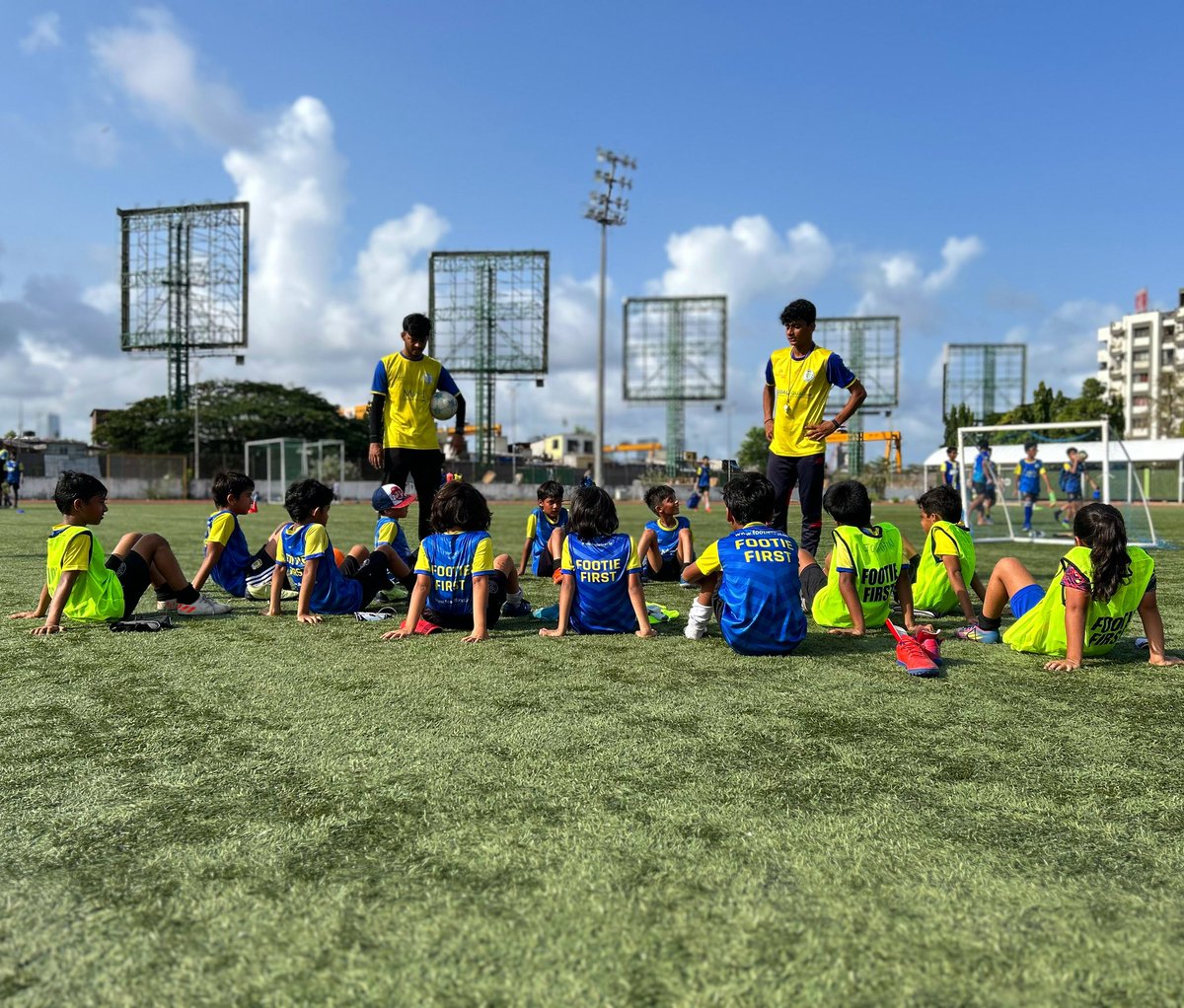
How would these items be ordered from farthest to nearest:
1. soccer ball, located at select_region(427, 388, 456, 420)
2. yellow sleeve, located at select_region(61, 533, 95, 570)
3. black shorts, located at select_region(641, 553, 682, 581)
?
black shorts, located at select_region(641, 553, 682, 581), soccer ball, located at select_region(427, 388, 456, 420), yellow sleeve, located at select_region(61, 533, 95, 570)

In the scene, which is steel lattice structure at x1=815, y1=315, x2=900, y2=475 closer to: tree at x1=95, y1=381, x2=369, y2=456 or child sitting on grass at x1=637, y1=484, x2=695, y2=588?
tree at x1=95, y1=381, x2=369, y2=456

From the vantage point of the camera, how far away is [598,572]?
15.9ft

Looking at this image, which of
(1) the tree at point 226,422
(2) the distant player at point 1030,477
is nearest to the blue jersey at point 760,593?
(2) the distant player at point 1030,477

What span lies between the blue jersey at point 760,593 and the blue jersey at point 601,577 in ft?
2.06

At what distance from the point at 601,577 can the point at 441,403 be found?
8.76ft

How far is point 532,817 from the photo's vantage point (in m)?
2.26

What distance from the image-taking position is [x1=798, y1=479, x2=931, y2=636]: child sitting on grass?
4.95 meters

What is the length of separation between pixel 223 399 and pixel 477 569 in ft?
194

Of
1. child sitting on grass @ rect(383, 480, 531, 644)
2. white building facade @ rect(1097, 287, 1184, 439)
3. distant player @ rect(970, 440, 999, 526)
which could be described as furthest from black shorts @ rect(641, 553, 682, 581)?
white building facade @ rect(1097, 287, 1184, 439)

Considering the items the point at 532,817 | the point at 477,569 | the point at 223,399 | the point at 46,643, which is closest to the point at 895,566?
the point at 477,569

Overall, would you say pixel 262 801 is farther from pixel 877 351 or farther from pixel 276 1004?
pixel 877 351

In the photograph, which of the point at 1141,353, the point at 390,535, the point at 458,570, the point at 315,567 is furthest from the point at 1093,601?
the point at 1141,353

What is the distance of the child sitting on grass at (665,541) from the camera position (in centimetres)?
727

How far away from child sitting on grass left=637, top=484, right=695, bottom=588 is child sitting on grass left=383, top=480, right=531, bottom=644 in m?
2.47
